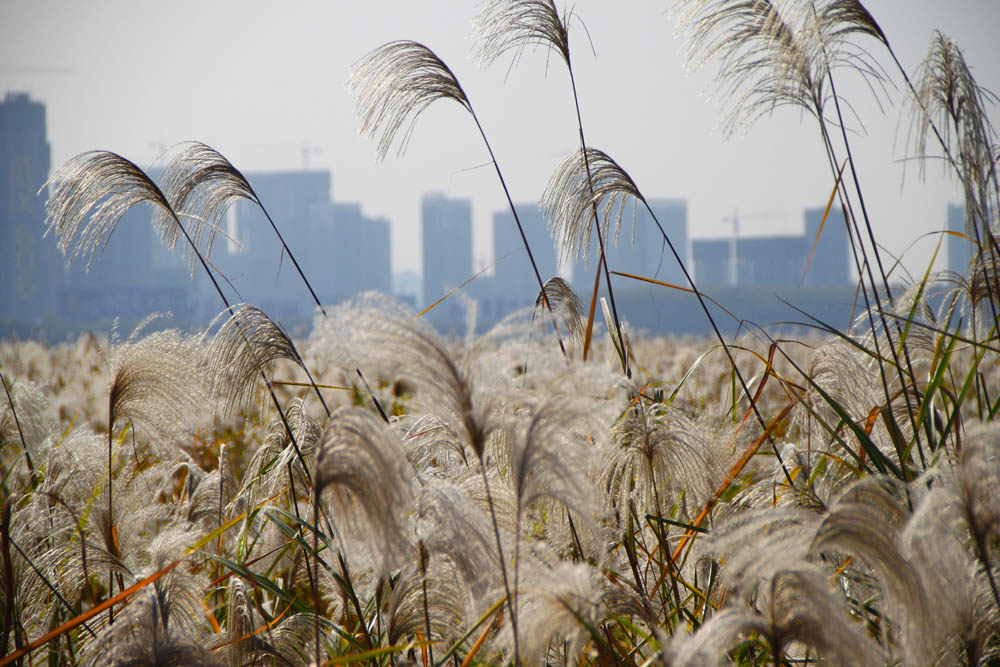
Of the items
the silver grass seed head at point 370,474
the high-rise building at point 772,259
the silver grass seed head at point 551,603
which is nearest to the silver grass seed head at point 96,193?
the silver grass seed head at point 370,474

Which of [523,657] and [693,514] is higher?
[523,657]

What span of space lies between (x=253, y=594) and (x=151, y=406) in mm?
846

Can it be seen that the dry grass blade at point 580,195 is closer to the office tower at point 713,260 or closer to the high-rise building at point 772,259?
the high-rise building at point 772,259

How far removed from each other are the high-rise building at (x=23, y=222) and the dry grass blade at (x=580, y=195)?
185 feet

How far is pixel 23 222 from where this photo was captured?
6041 centimetres

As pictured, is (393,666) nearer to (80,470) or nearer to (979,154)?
(80,470)

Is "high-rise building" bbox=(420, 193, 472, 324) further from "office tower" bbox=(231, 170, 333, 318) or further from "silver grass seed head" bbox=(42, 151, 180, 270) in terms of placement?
"silver grass seed head" bbox=(42, 151, 180, 270)

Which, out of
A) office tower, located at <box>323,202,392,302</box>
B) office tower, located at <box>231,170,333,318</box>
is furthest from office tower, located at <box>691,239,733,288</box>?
office tower, located at <box>323,202,392,302</box>

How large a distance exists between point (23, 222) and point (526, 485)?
73.1 metres

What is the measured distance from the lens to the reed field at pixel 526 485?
0.88 metres

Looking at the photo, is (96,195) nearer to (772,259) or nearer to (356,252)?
(772,259)

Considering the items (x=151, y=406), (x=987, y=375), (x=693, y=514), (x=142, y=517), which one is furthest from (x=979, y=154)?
(x=987, y=375)

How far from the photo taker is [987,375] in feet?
11.3

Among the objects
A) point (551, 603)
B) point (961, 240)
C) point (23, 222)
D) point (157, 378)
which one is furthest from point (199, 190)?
point (23, 222)
